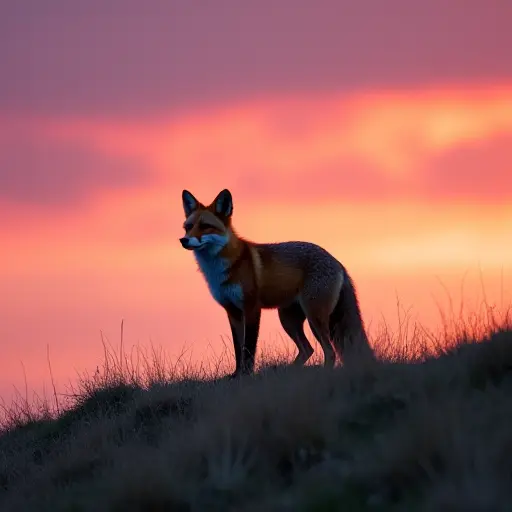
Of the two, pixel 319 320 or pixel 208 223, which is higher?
pixel 208 223

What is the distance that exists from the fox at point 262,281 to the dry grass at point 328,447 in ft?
9.10

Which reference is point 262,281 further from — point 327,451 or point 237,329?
point 327,451

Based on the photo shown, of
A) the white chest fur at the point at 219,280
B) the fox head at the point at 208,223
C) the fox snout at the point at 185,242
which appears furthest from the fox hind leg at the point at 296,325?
the fox snout at the point at 185,242

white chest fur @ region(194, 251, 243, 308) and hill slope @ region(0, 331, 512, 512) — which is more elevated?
white chest fur @ region(194, 251, 243, 308)

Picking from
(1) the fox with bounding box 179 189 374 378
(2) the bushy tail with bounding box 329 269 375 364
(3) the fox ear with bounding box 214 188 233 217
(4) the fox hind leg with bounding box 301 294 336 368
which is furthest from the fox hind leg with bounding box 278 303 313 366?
(3) the fox ear with bounding box 214 188 233 217

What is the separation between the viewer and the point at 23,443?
11.9m

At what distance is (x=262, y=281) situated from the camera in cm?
1285

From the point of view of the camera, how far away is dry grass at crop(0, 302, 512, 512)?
616 cm

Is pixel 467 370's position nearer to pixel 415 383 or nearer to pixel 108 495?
pixel 415 383

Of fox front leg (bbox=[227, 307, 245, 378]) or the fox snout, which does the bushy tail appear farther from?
the fox snout

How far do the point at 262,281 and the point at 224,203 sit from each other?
1.29 meters

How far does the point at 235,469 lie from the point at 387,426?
1288 millimetres

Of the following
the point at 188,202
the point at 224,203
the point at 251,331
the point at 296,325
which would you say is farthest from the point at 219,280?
the point at 296,325

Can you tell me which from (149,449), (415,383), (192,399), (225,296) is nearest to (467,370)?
(415,383)
